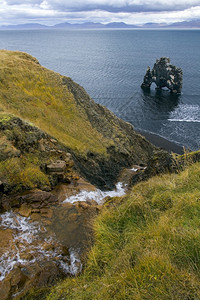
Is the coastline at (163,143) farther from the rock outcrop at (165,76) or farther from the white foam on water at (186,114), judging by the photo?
the rock outcrop at (165,76)

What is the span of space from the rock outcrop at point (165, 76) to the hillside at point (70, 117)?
5198cm

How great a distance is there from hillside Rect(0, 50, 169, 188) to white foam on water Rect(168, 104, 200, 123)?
1069 inches

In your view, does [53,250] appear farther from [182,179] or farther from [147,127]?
[147,127]

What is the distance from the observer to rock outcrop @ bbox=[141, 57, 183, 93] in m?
78.2

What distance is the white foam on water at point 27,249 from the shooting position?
8.55 metres

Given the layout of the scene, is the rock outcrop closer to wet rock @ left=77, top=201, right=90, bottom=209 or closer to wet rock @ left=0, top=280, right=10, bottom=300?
wet rock @ left=77, top=201, right=90, bottom=209

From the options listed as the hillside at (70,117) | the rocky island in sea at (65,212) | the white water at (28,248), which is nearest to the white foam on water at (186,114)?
the hillside at (70,117)

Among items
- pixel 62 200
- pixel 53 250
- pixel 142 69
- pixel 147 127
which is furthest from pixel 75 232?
pixel 142 69

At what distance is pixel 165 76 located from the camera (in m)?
82.6

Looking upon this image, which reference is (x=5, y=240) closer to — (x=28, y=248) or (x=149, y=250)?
(x=28, y=248)

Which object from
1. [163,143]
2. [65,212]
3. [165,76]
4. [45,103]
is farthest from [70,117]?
[165,76]

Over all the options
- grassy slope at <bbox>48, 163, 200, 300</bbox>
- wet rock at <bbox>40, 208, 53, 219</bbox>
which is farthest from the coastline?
grassy slope at <bbox>48, 163, 200, 300</bbox>

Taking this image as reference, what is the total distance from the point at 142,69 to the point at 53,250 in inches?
4392

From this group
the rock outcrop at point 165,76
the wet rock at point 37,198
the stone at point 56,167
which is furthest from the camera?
the rock outcrop at point 165,76
